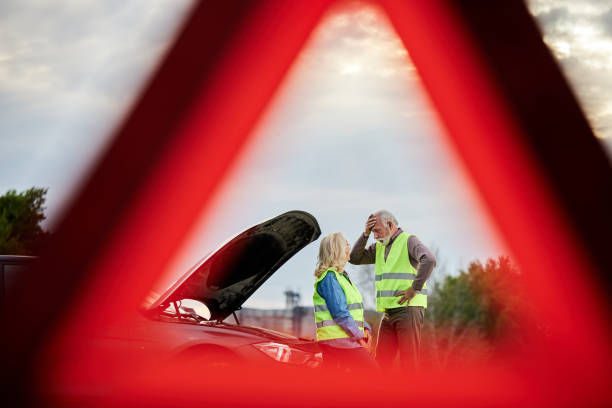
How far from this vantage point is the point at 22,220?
3259cm

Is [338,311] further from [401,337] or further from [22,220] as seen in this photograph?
[22,220]

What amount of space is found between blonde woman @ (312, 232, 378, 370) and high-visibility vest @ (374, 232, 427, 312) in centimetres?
91

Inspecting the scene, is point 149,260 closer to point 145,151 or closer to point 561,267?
point 145,151

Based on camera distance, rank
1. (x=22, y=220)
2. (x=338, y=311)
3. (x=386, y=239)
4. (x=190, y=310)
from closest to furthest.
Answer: (x=338, y=311)
(x=190, y=310)
(x=386, y=239)
(x=22, y=220)

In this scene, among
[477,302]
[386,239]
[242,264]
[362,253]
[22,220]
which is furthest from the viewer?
[477,302]

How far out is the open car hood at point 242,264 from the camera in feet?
19.7

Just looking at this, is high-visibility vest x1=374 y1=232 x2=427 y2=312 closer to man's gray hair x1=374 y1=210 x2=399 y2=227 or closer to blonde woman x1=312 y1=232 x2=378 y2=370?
man's gray hair x1=374 y1=210 x2=399 y2=227

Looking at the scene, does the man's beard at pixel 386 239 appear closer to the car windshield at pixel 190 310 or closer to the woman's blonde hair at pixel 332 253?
the woman's blonde hair at pixel 332 253

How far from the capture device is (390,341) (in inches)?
252

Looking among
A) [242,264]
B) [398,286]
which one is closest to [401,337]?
[398,286]

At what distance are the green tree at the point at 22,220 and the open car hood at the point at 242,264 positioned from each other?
26926 mm

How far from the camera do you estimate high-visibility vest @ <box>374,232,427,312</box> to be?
6387 millimetres

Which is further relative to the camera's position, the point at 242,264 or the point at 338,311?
the point at 242,264

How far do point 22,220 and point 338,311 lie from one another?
29335 mm
